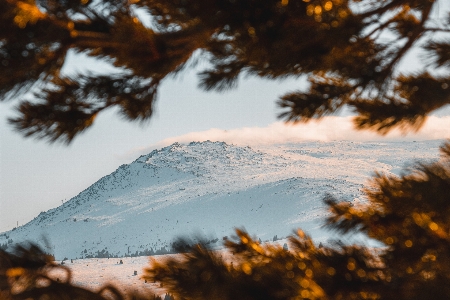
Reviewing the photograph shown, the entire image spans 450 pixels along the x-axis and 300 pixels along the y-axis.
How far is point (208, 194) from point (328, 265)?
9555 centimetres

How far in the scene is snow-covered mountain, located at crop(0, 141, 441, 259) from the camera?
80.4m

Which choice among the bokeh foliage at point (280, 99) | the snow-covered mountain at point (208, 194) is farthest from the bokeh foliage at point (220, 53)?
the snow-covered mountain at point (208, 194)

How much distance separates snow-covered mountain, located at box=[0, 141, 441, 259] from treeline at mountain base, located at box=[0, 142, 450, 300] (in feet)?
200

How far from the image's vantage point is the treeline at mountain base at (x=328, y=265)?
2.14 m

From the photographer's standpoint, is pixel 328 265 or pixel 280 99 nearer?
pixel 328 265

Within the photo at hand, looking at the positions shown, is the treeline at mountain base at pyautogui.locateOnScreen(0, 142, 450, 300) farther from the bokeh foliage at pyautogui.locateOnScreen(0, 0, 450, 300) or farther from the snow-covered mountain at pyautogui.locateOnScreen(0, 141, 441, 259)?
the snow-covered mountain at pyautogui.locateOnScreen(0, 141, 441, 259)

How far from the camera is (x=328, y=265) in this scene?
10.2 ft

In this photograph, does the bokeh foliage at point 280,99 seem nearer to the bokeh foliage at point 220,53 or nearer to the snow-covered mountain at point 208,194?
the bokeh foliage at point 220,53

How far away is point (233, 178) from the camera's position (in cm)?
10594

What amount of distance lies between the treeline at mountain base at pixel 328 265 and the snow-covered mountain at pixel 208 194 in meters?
60.9

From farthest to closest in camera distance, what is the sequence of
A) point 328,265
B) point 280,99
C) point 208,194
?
point 208,194 → point 280,99 → point 328,265

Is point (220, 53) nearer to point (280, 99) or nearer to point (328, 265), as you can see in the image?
point (280, 99)

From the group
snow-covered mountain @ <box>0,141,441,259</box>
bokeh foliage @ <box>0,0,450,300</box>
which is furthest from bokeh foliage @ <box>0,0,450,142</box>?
snow-covered mountain @ <box>0,141,441,259</box>

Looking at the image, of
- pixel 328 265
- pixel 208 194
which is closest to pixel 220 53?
pixel 328 265
